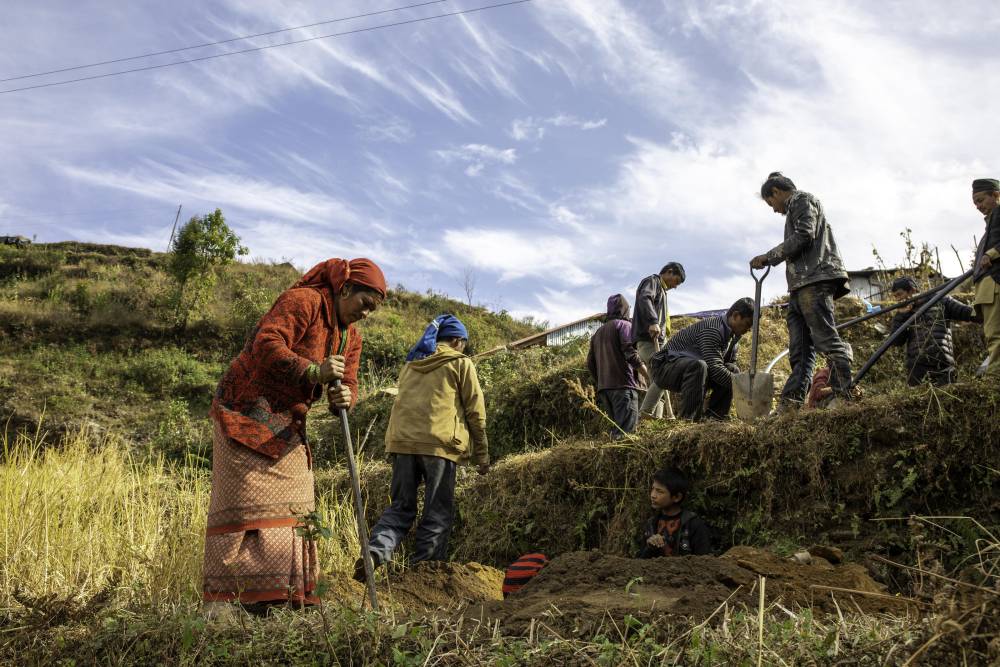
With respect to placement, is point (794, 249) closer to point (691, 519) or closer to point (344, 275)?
point (691, 519)

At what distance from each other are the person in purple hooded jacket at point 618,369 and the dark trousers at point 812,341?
132cm

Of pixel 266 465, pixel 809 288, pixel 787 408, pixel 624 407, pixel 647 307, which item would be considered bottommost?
pixel 266 465

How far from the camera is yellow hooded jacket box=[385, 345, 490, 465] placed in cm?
559

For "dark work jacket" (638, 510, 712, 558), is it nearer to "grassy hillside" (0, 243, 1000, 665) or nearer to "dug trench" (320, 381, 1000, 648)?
"dug trench" (320, 381, 1000, 648)

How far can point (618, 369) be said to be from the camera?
700cm

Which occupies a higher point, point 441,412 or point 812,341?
point 812,341

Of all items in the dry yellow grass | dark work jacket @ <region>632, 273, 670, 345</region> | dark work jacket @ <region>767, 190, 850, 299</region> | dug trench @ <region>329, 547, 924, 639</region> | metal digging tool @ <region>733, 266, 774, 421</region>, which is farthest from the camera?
dark work jacket @ <region>632, 273, 670, 345</region>

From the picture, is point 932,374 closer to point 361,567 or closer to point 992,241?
point 992,241

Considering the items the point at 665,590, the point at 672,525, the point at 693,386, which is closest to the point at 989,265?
the point at 693,386

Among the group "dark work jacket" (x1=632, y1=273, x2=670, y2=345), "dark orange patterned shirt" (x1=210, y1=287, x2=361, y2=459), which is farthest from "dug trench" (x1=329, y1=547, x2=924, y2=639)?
"dark work jacket" (x1=632, y1=273, x2=670, y2=345)

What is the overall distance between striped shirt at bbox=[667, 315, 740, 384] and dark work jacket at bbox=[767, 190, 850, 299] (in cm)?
80

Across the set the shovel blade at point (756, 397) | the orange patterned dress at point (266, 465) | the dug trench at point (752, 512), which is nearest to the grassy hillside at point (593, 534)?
the dug trench at point (752, 512)

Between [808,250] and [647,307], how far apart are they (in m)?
1.64

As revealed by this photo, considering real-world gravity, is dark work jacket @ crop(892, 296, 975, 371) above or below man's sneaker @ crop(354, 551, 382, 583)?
above
